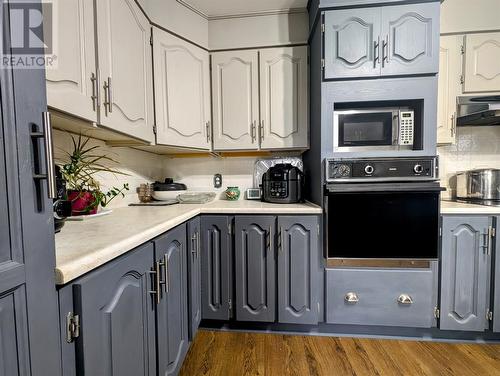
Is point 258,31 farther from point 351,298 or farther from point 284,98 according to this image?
point 351,298

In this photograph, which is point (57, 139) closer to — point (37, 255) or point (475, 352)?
point (37, 255)

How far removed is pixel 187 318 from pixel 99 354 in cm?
76

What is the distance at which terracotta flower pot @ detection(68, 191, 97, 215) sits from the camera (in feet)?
Answer: 3.73

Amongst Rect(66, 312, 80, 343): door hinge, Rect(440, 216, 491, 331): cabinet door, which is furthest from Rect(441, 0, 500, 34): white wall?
Rect(66, 312, 80, 343): door hinge

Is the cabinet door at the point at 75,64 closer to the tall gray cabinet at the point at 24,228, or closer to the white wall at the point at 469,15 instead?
the tall gray cabinet at the point at 24,228

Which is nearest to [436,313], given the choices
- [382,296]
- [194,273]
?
[382,296]

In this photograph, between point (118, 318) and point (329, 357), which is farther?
point (329, 357)

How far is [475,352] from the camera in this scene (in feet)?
4.88

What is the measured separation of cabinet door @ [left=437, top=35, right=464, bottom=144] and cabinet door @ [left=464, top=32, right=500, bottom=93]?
5cm

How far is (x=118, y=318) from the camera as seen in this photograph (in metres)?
0.73

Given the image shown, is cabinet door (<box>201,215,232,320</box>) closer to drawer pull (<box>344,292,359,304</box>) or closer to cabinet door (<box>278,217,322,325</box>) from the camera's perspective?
cabinet door (<box>278,217,322,325</box>)

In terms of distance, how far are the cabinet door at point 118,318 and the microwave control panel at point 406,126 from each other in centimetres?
160

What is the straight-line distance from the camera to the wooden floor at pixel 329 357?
1.35 metres

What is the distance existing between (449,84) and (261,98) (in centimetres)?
135
